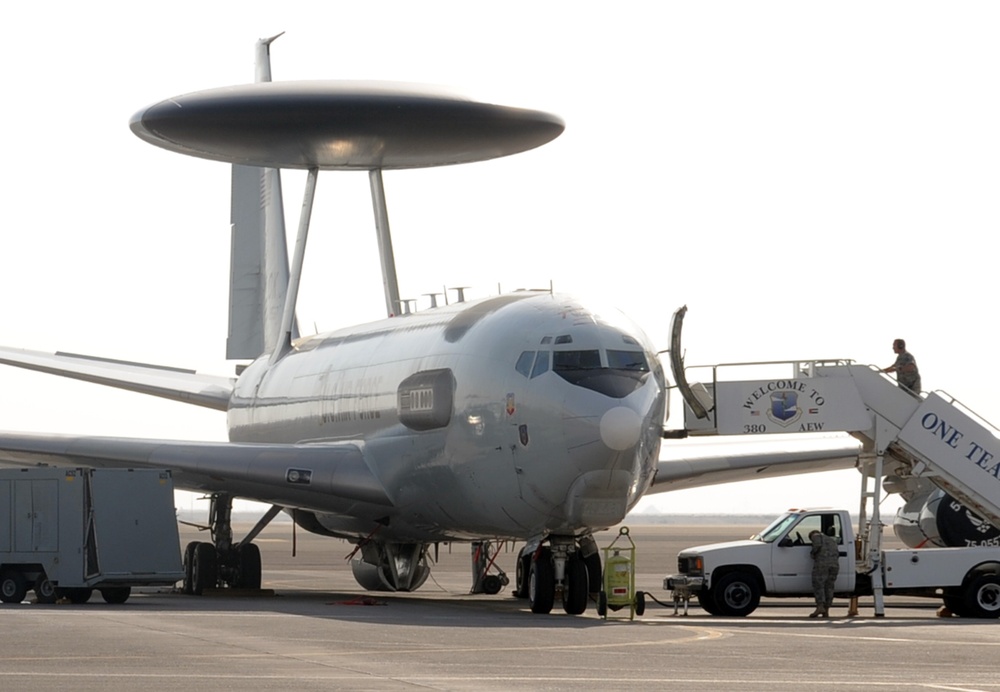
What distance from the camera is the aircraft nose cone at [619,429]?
22.9 m

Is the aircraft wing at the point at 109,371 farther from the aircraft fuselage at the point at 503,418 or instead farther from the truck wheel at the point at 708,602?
the truck wheel at the point at 708,602

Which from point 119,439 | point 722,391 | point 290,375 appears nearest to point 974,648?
point 722,391

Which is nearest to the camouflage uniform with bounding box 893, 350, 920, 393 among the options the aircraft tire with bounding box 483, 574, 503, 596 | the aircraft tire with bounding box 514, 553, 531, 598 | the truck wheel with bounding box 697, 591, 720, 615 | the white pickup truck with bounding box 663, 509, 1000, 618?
the white pickup truck with bounding box 663, 509, 1000, 618

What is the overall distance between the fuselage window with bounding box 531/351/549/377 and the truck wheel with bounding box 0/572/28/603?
29.2 ft

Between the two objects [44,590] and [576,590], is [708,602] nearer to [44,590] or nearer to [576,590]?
[576,590]

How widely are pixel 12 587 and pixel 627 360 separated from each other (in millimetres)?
10338

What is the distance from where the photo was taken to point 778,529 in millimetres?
26219

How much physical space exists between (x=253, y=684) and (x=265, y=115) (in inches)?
981

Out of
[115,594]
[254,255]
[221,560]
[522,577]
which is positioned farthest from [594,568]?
[254,255]

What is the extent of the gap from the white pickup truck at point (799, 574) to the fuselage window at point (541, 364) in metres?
3.85

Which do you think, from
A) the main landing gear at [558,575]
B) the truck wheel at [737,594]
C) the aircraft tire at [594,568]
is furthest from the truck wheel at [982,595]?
the aircraft tire at [594,568]

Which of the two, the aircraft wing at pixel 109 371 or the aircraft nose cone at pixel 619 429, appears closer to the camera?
the aircraft nose cone at pixel 619 429

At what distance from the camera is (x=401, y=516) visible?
2870cm

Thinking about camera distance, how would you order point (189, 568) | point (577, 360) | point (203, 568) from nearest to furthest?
point (577, 360)
point (203, 568)
point (189, 568)
